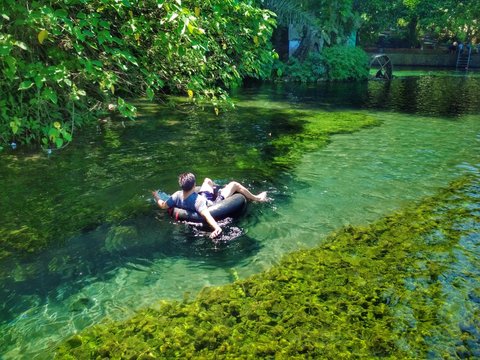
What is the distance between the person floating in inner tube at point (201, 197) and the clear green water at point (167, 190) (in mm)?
308

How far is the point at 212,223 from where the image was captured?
762cm

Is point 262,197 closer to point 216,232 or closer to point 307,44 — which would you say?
point 216,232

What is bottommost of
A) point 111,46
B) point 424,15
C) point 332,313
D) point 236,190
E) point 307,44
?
point 332,313

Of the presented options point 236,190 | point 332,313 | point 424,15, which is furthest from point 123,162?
point 424,15

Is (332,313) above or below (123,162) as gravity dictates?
below

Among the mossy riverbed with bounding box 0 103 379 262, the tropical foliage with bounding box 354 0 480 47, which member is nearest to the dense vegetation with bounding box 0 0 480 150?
the mossy riverbed with bounding box 0 103 379 262

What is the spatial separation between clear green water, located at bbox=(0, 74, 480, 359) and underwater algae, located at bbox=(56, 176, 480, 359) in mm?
401

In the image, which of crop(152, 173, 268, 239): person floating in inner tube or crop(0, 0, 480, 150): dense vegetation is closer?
crop(0, 0, 480, 150): dense vegetation

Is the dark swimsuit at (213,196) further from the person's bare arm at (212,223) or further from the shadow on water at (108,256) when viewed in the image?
the person's bare arm at (212,223)

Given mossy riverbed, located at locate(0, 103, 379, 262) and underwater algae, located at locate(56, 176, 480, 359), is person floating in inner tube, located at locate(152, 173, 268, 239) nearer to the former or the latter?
mossy riverbed, located at locate(0, 103, 379, 262)

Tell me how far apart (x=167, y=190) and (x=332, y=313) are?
17.8ft

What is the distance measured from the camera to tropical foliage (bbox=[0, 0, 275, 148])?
18.5ft

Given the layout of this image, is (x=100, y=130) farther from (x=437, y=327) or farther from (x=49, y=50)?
(x=437, y=327)

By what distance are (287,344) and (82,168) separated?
27.2ft
